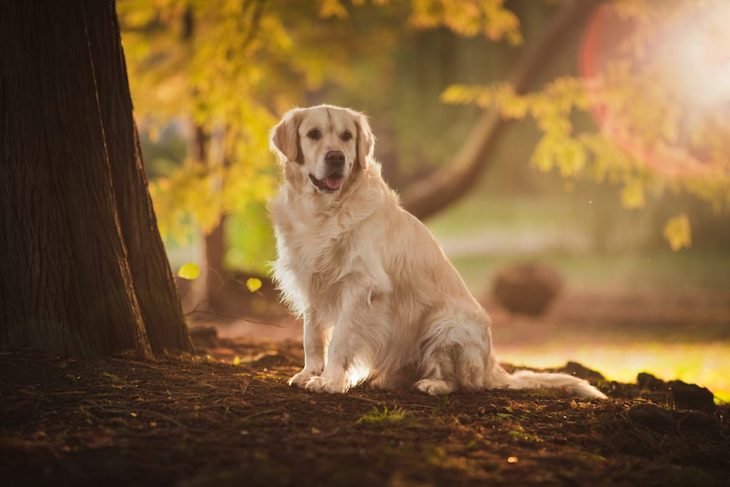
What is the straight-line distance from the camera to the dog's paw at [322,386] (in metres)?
4.08

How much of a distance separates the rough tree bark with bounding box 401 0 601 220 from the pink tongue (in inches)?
280

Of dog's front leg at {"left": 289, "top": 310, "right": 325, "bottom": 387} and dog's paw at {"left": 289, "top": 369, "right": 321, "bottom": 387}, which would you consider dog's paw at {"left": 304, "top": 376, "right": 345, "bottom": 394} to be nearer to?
dog's paw at {"left": 289, "top": 369, "right": 321, "bottom": 387}

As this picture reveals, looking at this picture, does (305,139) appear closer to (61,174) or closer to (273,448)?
(61,174)

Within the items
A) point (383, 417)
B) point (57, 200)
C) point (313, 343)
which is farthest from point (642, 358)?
point (57, 200)

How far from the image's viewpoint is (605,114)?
1027cm

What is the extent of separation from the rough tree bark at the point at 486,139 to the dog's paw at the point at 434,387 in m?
7.22

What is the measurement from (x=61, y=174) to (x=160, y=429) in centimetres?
178

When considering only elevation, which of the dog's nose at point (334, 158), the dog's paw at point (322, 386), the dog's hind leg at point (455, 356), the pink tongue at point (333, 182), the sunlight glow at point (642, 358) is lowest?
the sunlight glow at point (642, 358)

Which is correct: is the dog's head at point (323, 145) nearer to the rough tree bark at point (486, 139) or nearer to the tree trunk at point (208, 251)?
the rough tree bark at point (486, 139)

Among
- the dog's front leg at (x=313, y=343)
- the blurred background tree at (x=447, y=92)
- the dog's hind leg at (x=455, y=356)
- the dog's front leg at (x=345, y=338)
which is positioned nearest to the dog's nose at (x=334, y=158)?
the dog's front leg at (x=345, y=338)

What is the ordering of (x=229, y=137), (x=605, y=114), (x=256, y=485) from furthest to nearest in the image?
(x=605, y=114)
(x=229, y=137)
(x=256, y=485)

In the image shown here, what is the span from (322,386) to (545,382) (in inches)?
62.8

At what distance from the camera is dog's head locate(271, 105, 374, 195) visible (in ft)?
14.6

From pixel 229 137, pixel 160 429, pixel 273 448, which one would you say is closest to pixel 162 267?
pixel 160 429
